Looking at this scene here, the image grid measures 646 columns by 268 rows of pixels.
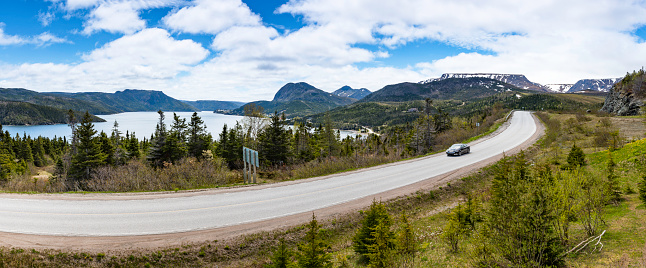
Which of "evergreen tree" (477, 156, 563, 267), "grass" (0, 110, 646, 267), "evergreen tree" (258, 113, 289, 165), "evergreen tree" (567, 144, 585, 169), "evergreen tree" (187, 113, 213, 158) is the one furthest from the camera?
"evergreen tree" (187, 113, 213, 158)

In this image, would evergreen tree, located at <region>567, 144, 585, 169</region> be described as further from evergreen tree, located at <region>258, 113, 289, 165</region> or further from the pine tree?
evergreen tree, located at <region>258, 113, 289, 165</region>

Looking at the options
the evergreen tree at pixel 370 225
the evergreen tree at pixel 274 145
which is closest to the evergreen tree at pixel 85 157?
the evergreen tree at pixel 274 145

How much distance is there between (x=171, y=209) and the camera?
1281cm

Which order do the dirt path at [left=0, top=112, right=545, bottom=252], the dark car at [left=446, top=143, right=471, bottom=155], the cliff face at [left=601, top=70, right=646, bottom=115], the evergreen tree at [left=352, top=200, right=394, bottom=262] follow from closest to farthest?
the evergreen tree at [left=352, top=200, right=394, bottom=262]
the dirt path at [left=0, top=112, right=545, bottom=252]
the dark car at [left=446, top=143, right=471, bottom=155]
the cliff face at [left=601, top=70, right=646, bottom=115]

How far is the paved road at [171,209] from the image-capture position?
1095 centimetres

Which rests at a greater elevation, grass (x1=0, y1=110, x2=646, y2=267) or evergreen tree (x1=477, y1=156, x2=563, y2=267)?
evergreen tree (x1=477, y1=156, x2=563, y2=267)

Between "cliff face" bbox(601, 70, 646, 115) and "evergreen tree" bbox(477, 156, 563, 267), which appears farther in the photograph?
"cliff face" bbox(601, 70, 646, 115)

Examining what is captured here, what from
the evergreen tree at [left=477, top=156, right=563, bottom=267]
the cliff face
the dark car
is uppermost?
the cliff face

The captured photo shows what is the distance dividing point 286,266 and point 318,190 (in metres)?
9.88

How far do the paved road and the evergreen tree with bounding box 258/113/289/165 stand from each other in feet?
60.6

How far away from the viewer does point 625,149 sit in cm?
1795

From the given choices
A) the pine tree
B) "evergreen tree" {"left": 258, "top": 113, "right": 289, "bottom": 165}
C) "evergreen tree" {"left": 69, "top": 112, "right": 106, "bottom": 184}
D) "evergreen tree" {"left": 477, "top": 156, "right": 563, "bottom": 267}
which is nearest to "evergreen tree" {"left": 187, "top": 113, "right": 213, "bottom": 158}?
"evergreen tree" {"left": 258, "top": 113, "right": 289, "bottom": 165}

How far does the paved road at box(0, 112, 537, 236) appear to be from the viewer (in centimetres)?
1095

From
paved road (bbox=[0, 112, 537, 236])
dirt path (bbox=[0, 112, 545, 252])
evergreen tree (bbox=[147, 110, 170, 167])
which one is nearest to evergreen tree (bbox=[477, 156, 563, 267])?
dirt path (bbox=[0, 112, 545, 252])
